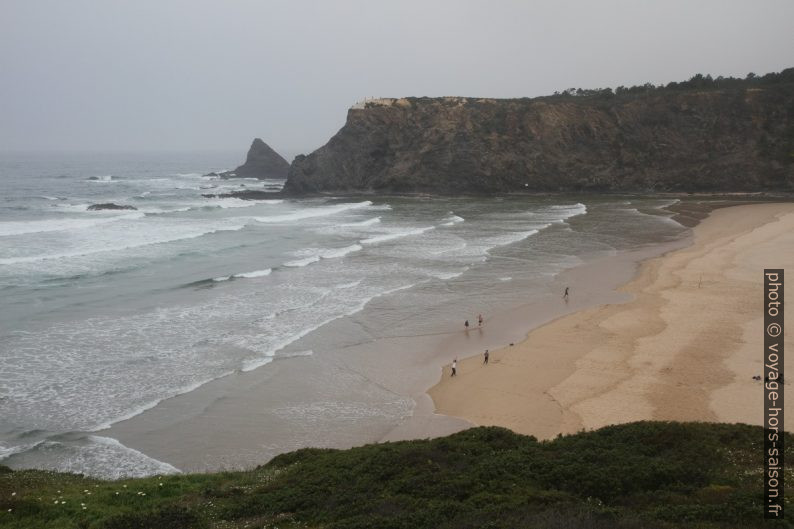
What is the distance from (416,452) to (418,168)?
68.7m

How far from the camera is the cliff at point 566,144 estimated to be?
73.1 meters

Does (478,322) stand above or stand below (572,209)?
below

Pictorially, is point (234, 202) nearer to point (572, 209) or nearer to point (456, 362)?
point (572, 209)

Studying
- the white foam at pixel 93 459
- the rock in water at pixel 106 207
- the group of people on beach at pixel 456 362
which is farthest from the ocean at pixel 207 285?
the group of people on beach at pixel 456 362

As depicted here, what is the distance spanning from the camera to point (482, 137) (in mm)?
79312

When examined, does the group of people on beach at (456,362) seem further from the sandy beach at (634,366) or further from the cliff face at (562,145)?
the cliff face at (562,145)

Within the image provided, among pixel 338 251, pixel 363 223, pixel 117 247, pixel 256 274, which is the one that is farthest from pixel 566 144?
pixel 117 247

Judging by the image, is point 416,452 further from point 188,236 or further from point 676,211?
point 676,211

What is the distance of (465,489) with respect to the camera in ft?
33.9

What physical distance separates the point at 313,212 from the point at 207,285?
3372cm

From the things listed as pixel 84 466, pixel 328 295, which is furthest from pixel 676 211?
pixel 84 466

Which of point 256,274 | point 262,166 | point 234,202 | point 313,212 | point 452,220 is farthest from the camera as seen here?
point 262,166

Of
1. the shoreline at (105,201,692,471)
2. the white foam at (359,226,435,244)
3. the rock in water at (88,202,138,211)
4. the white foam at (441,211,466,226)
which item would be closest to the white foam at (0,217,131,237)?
the rock in water at (88,202,138,211)

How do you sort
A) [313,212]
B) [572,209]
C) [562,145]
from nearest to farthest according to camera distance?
[572,209] → [313,212] → [562,145]
